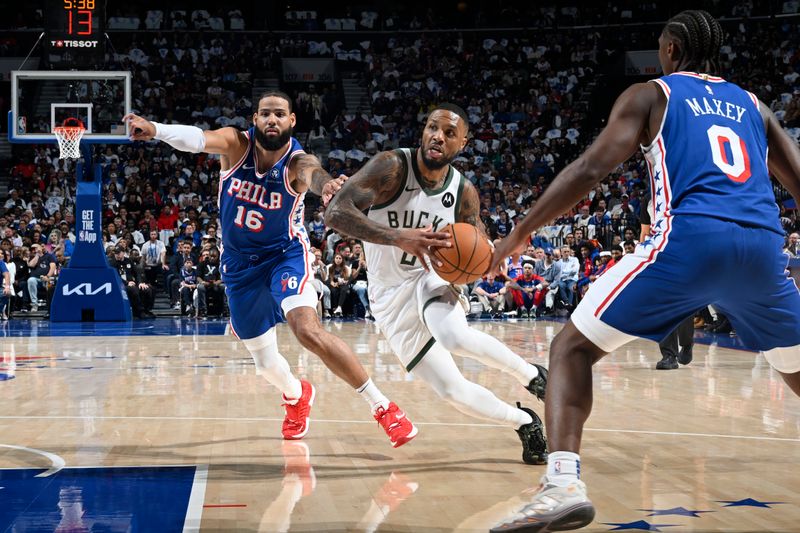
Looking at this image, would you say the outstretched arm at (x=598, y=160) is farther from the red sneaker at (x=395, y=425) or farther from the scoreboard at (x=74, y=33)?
the scoreboard at (x=74, y=33)

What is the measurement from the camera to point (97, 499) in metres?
3.50

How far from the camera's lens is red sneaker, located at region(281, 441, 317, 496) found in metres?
3.88

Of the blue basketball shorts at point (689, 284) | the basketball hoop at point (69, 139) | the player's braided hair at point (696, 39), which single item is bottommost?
the blue basketball shorts at point (689, 284)

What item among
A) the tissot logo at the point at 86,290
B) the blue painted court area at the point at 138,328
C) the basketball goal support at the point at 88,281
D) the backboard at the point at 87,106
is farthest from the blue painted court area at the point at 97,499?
the tissot logo at the point at 86,290

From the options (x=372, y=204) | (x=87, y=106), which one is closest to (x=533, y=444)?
(x=372, y=204)

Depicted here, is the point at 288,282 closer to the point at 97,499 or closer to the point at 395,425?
the point at 395,425

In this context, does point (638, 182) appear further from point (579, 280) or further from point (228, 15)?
point (228, 15)

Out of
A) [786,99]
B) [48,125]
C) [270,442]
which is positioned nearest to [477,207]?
[270,442]

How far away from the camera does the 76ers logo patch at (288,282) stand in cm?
490

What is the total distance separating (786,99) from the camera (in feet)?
71.6

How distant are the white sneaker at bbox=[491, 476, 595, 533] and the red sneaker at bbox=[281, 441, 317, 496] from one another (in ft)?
4.00

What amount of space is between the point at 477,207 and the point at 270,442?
1.71 meters

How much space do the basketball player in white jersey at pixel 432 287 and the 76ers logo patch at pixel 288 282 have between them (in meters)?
0.43

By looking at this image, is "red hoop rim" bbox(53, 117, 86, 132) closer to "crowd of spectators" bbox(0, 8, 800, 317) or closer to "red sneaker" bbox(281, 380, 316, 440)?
"crowd of spectators" bbox(0, 8, 800, 317)
